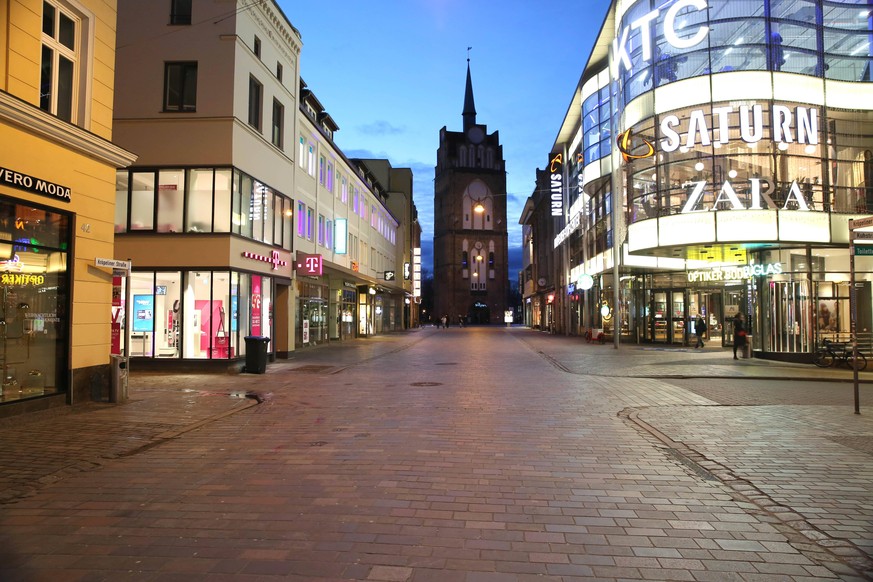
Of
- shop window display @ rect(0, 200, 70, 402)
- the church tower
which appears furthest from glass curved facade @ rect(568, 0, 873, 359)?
the church tower

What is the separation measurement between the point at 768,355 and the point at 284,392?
56.5 ft

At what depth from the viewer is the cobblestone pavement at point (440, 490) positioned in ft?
13.3

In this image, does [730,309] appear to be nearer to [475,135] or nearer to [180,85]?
[180,85]

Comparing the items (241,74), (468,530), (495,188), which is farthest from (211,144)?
(495,188)

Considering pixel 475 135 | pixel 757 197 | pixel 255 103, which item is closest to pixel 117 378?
pixel 255 103

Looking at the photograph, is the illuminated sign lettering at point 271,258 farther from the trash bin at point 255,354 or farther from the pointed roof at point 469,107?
the pointed roof at point 469,107

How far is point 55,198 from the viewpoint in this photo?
977 centimetres

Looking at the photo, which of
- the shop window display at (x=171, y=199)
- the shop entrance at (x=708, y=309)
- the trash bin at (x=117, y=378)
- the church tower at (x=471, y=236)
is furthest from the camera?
the church tower at (x=471, y=236)

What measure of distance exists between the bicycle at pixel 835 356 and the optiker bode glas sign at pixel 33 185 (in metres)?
20.8

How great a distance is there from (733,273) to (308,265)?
58.7 feet

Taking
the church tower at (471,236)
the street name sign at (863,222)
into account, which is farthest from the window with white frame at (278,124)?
the church tower at (471,236)

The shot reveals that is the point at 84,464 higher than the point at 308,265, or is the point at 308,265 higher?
the point at 308,265

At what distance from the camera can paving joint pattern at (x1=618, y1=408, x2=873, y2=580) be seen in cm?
412

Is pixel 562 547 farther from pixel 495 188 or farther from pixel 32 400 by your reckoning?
pixel 495 188
